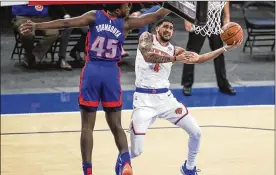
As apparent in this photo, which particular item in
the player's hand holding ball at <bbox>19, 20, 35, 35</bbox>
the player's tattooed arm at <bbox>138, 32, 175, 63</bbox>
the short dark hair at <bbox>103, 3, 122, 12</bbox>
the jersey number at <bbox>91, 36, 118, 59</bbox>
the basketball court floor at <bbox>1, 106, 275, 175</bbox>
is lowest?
the basketball court floor at <bbox>1, 106, 275, 175</bbox>

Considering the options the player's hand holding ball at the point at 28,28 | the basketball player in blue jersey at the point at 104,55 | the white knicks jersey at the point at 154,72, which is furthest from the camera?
the white knicks jersey at the point at 154,72

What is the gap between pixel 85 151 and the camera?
7852 mm

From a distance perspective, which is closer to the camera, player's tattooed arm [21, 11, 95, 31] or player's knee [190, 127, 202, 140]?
player's tattooed arm [21, 11, 95, 31]

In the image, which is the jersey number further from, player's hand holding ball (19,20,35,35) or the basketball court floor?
the basketball court floor

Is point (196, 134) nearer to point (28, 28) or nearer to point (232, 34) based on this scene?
point (232, 34)

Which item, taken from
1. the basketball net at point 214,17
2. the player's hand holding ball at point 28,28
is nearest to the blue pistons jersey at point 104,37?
the player's hand holding ball at point 28,28

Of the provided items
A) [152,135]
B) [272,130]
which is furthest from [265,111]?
[152,135]

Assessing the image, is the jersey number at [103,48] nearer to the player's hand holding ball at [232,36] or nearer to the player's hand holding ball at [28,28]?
the player's hand holding ball at [28,28]

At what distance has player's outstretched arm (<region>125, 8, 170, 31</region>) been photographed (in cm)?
762

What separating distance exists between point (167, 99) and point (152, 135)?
2379 millimetres

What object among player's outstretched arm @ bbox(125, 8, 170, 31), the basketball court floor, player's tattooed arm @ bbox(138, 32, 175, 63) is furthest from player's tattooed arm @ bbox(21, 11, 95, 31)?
the basketball court floor

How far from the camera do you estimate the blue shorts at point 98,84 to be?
25.2 feet

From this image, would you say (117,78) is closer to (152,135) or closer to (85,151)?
(85,151)

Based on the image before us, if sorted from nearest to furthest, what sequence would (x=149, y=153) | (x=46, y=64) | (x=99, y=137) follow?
(x=149, y=153)
(x=99, y=137)
(x=46, y=64)
